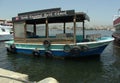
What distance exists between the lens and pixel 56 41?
17.2m

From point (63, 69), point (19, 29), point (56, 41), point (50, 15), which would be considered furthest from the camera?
point (19, 29)

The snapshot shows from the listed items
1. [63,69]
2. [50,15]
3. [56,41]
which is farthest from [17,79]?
[50,15]

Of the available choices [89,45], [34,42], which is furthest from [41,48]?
[89,45]

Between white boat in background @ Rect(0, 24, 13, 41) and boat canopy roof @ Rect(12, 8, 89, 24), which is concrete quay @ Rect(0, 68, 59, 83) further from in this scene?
white boat in background @ Rect(0, 24, 13, 41)

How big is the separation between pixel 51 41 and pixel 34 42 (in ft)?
6.48

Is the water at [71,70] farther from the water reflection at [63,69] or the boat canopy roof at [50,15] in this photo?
Result: the boat canopy roof at [50,15]

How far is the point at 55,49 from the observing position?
17.2 meters

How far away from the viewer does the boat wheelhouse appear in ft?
53.5

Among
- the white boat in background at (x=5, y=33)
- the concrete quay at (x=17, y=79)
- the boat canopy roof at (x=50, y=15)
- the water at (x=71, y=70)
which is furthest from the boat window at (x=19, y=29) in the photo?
the white boat in background at (x=5, y=33)

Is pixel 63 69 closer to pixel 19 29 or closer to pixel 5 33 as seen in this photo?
pixel 19 29

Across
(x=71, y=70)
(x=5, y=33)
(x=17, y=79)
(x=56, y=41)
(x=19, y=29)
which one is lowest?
(x=71, y=70)

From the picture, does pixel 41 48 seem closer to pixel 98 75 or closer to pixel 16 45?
pixel 16 45

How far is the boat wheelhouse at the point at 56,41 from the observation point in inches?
642

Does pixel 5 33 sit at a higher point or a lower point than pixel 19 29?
lower
